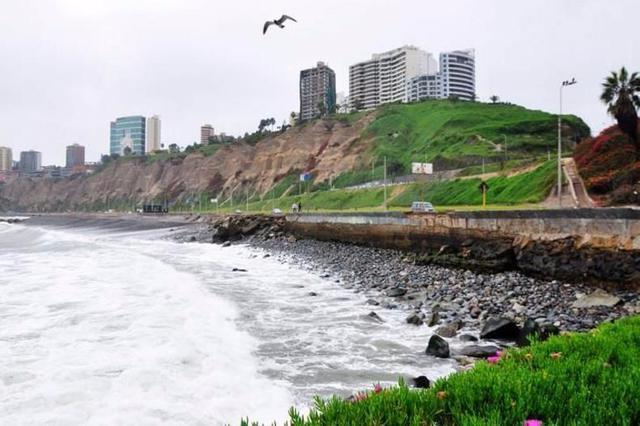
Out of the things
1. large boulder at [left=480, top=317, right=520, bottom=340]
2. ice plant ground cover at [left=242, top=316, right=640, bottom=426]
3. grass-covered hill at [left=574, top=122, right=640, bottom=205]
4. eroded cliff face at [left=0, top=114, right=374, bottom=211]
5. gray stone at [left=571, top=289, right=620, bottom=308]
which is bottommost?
large boulder at [left=480, top=317, right=520, bottom=340]

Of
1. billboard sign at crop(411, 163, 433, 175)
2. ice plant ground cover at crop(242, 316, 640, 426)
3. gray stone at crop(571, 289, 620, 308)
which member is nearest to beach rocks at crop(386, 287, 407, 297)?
gray stone at crop(571, 289, 620, 308)

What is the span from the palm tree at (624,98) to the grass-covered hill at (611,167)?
1.49 metres

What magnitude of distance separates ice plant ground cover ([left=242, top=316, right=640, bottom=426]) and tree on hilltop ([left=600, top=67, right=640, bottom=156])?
44635 millimetres

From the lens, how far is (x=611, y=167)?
140ft

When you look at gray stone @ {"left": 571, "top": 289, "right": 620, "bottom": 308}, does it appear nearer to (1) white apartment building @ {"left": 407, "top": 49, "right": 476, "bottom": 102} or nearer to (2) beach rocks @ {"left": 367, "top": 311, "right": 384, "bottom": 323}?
(2) beach rocks @ {"left": 367, "top": 311, "right": 384, "bottom": 323}

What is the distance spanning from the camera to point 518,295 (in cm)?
1503

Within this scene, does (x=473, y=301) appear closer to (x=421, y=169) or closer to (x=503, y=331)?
(x=503, y=331)

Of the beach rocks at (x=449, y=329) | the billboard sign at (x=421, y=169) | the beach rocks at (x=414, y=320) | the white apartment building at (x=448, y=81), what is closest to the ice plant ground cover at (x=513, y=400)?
the beach rocks at (x=449, y=329)

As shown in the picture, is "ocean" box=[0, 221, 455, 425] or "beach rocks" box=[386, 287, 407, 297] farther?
"beach rocks" box=[386, 287, 407, 297]

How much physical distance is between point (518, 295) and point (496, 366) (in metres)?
11.0

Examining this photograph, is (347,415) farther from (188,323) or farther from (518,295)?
(518,295)

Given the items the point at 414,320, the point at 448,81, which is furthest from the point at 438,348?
the point at 448,81

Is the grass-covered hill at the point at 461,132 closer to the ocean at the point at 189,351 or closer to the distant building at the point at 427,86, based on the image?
the distant building at the point at 427,86

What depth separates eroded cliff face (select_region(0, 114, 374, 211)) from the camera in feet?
383
